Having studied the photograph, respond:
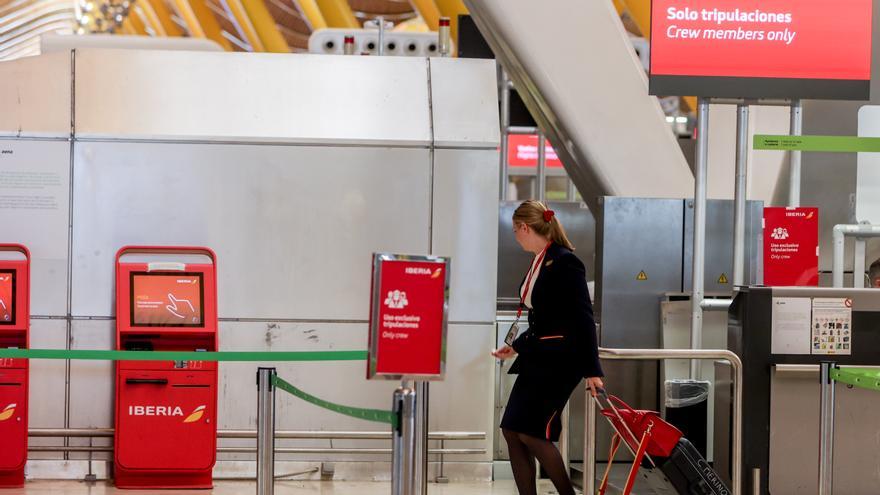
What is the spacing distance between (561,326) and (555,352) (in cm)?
13

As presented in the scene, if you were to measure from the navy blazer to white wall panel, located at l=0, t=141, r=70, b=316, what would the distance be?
3.39m

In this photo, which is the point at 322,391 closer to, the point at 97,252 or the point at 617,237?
the point at 97,252

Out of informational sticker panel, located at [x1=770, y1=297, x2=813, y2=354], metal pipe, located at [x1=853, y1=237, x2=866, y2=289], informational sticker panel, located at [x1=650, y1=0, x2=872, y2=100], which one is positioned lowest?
informational sticker panel, located at [x1=770, y1=297, x2=813, y2=354]

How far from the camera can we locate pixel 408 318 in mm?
4582

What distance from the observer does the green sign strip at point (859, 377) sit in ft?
18.1

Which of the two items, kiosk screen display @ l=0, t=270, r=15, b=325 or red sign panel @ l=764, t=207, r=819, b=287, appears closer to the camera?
kiosk screen display @ l=0, t=270, r=15, b=325

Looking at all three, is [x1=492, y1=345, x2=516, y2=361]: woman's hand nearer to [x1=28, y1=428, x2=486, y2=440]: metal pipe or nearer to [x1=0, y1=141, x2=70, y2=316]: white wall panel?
[x1=28, y1=428, x2=486, y2=440]: metal pipe

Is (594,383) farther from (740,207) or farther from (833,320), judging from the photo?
(740,207)

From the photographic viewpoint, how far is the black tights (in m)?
5.72

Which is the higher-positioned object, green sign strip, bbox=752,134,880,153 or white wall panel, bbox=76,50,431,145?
white wall panel, bbox=76,50,431,145

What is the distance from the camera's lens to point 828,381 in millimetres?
5809

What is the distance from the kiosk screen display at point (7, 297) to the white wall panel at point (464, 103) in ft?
9.07

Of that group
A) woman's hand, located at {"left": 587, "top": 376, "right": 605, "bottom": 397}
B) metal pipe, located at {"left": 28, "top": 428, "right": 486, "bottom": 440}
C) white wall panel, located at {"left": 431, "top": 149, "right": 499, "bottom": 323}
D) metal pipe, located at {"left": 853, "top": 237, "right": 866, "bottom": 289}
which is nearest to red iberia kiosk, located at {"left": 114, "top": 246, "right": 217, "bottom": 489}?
metal pipe, located at {"left": 28, "top": 428, "right": 486, "bottom": 440}

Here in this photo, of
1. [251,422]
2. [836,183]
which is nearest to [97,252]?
[251,422]
